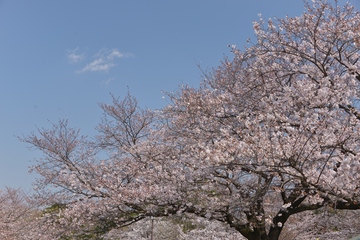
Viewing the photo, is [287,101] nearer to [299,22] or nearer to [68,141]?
[299,22]

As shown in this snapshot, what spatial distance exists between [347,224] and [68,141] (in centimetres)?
949

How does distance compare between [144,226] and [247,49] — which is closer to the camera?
[247,49]

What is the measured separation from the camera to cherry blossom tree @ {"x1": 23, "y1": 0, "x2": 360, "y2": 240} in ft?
19.2

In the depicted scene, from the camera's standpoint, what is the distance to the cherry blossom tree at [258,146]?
5.86m

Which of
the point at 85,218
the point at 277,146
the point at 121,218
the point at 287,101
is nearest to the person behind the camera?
the point at 277,146

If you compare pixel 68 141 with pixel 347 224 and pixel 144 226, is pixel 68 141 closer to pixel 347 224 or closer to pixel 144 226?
pixel 144 226

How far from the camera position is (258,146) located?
583 cm

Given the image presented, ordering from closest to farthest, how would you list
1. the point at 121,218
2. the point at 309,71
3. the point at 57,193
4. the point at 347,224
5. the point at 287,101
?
the point at 287,101 < the point at 309,71 < the point at 121,218 < the point at 347,224 < the point at 57,193

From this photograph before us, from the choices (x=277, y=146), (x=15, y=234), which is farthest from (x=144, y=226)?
(x=277, y=146)

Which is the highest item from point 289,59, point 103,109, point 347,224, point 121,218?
point 103,109

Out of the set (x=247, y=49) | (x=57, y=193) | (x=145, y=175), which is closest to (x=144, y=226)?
(x=57, y=193)

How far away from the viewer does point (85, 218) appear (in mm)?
10406

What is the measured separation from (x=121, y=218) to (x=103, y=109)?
7604 millimetres

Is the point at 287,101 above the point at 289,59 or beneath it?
beneath
